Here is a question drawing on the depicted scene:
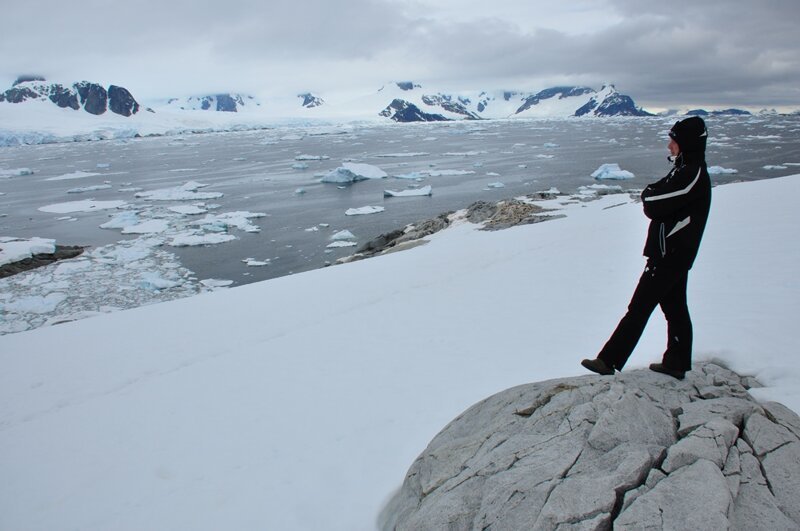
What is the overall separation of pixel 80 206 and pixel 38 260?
12963mm

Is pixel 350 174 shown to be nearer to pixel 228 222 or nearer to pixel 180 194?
pixel 180 194

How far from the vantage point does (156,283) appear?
47.3ft

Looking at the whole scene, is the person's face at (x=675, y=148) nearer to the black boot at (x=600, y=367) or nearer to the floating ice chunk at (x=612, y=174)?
the black boot at (x=600, y=367)

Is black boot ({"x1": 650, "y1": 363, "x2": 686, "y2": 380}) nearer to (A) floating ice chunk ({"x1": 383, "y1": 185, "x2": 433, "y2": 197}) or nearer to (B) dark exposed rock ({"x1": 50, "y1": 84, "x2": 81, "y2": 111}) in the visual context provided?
(A) floating ice chunk ({"x1": 383, "y1": 185, "x2": 433, "y2": 197})

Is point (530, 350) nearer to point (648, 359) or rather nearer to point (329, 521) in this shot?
point (648, 359)

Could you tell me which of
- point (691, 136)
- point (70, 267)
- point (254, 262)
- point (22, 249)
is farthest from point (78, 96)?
point (691, 136)

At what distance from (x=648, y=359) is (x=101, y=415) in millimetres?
5775

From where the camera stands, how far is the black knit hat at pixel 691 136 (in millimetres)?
3215

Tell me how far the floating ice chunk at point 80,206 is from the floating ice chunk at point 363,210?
1301cm

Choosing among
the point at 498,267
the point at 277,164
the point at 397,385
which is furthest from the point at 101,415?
the point at 277,164

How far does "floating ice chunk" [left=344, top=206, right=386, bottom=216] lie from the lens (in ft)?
80.1

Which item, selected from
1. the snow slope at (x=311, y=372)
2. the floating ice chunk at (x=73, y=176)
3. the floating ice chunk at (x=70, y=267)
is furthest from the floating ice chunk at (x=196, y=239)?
the floating ice chunk at (x=73, y=176)

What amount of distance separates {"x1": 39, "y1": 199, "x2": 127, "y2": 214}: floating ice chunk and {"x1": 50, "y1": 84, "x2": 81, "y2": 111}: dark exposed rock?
16486 centimetres

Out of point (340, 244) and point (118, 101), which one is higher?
point (118, 101)
